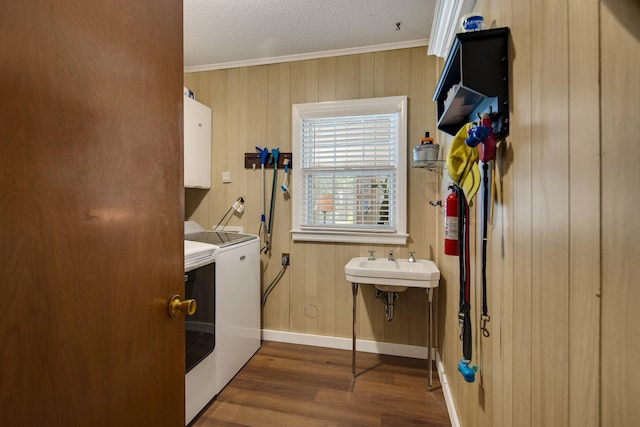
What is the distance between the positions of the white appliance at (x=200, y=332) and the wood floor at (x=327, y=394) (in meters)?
0.13

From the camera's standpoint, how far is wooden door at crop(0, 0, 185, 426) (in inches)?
18.8

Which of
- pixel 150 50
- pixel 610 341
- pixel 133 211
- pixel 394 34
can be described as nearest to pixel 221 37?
pixel 394 34

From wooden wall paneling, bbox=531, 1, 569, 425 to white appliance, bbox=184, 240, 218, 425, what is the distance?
153 centimetres

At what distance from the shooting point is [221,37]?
7.48 feet

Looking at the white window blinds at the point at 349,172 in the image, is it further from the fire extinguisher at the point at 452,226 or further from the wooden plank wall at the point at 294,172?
the fire extinguisher at the point at 452,226

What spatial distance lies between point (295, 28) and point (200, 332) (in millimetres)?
2206

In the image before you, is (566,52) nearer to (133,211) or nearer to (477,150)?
(477,150)

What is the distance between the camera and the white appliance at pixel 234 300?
1903mm

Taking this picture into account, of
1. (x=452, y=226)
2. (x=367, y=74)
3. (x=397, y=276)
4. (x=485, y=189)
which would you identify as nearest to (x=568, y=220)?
(x=485, y=189)

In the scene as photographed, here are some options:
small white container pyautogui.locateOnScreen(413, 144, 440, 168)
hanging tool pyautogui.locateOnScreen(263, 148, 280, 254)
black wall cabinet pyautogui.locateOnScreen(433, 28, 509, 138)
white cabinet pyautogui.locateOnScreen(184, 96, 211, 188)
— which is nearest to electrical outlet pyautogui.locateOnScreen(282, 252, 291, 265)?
hanging tool pyautogui.locateOnScreen(263, 148, 280, 254)

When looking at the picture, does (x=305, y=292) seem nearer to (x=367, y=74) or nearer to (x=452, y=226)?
(x=452, y=226)

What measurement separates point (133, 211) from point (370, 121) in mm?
2083

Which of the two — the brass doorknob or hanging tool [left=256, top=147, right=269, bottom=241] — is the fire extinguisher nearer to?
the brass doorknob

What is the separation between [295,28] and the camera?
2146 millimetres
